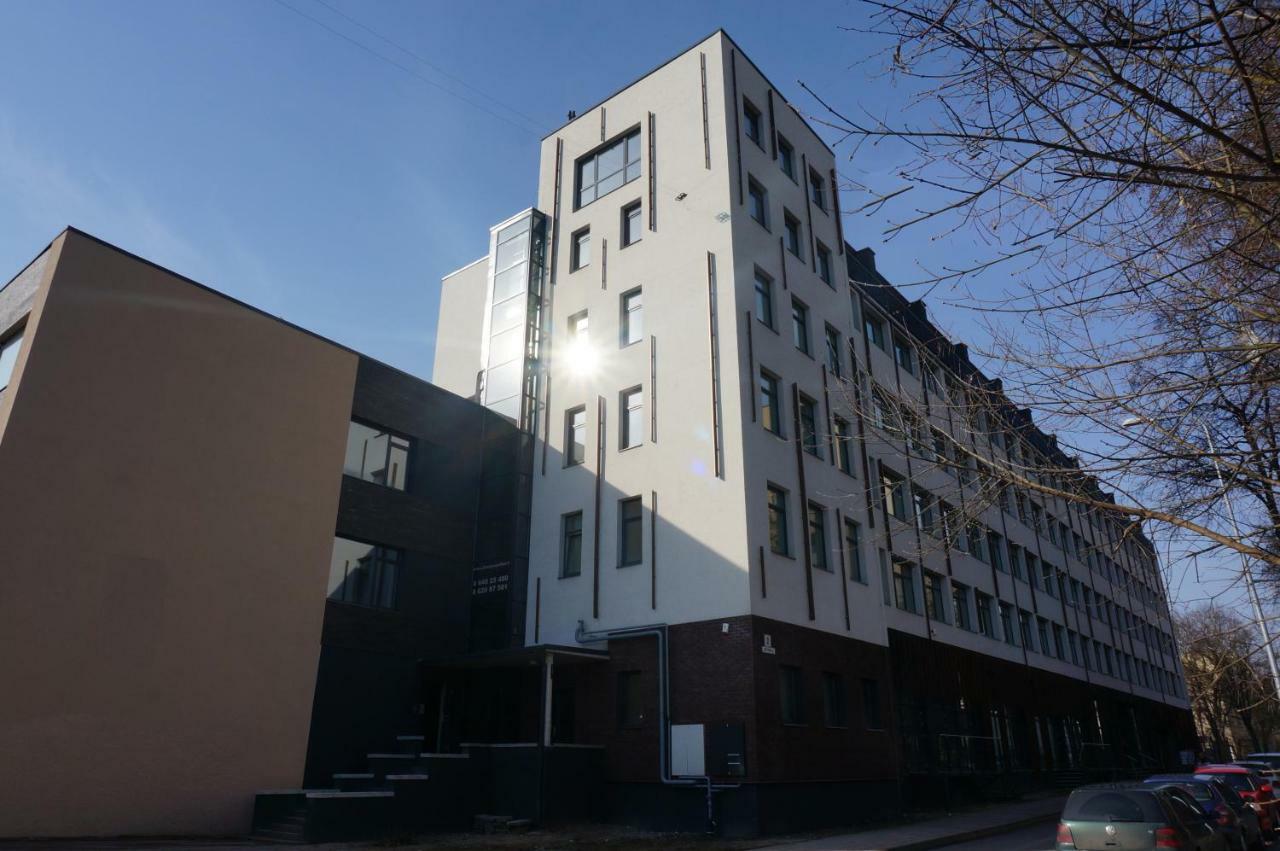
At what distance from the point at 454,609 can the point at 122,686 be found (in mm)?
8667

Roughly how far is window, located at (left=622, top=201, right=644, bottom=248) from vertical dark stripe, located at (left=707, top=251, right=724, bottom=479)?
137 inches

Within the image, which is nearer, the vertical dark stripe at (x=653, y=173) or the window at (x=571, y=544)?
the window at (x=571, y=544)

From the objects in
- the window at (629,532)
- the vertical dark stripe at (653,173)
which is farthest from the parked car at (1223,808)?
the vertical dark stripe at (653,173)

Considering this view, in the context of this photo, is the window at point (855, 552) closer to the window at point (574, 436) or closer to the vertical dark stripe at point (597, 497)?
the vertical dark stripe at point (597, 497)

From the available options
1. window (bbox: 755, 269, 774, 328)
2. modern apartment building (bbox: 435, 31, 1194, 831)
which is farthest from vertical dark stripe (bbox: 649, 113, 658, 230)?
window (bbox: 755, 269, 774, 328)

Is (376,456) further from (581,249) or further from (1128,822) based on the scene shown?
(1128,822)

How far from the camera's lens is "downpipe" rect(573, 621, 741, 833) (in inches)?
711

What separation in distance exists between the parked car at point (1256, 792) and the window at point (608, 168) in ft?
72.8

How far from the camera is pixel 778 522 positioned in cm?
2178

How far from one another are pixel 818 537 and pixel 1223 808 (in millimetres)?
10424

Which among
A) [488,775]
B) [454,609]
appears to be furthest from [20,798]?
[454,609]

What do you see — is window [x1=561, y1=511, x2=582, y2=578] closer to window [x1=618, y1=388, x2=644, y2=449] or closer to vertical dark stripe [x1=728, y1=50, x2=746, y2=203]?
window [x1=618, y1=388, x2=644, y2=449]

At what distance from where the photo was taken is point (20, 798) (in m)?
14.8

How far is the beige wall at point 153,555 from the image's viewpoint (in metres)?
15.6
